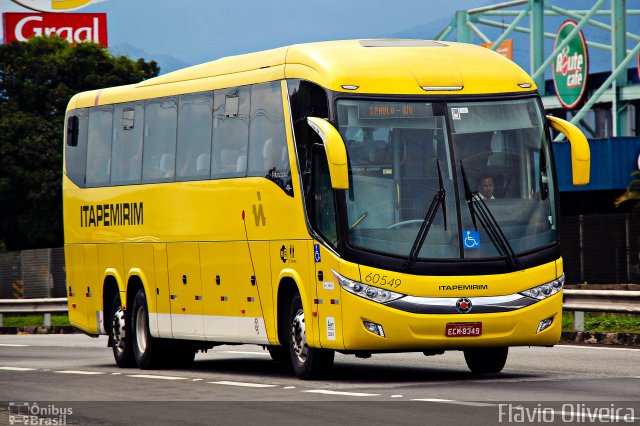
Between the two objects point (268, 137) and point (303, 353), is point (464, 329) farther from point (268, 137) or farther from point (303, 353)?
point (268, 137)

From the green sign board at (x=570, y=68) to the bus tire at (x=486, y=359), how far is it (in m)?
54.5

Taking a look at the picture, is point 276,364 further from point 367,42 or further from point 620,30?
point 620,30

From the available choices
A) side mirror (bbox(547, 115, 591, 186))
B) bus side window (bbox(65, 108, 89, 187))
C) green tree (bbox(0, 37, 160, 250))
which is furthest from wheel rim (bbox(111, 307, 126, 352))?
green tree (bbox(0, 37, 160, 250))

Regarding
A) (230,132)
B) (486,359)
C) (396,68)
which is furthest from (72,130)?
(486,359)

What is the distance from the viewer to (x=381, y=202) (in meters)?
15.9

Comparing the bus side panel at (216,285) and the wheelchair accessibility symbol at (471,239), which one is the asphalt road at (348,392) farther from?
the wheelchair accessibility symbol at (471,239)

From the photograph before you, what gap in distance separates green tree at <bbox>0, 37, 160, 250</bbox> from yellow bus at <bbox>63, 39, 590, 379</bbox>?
4748cm

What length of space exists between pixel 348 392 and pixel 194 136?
5.93m

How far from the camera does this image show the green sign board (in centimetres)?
7131

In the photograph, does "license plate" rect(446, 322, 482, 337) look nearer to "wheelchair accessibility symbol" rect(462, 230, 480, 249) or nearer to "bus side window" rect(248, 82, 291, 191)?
"wheelchair accessibility symbol" rect(462, 230, 480, 249)

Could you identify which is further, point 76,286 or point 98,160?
point 76,286

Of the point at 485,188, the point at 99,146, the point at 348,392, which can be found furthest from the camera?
the point at 99,146

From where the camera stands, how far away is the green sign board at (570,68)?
2808 inches

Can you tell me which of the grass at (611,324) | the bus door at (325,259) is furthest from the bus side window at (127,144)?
the grass at (611,324)
